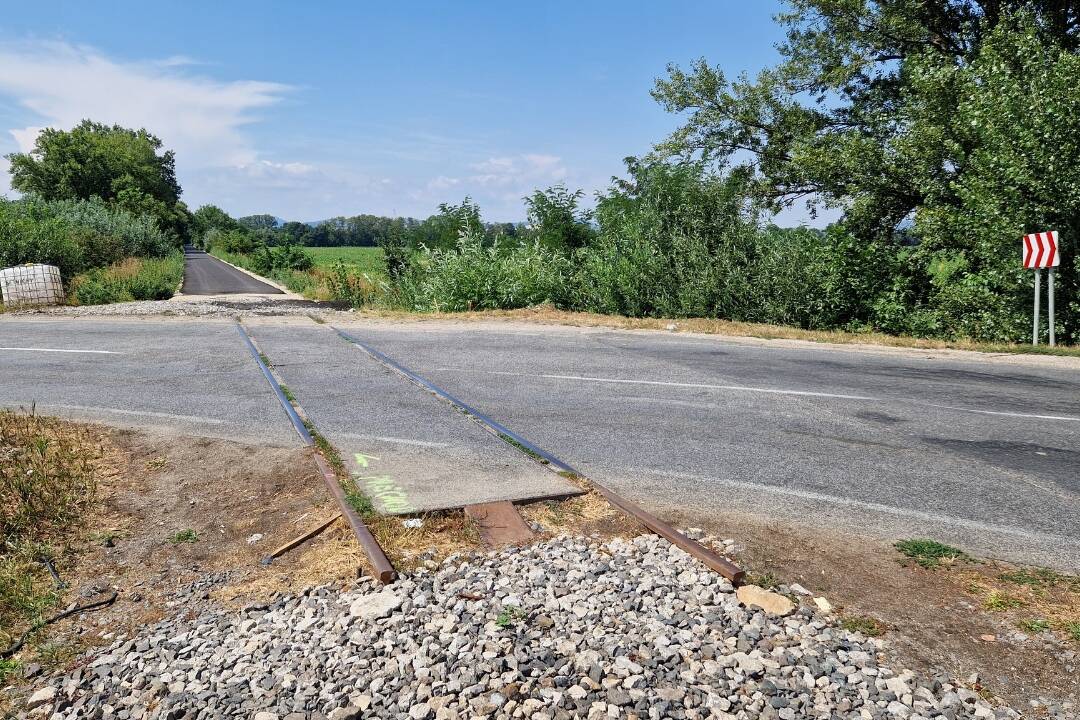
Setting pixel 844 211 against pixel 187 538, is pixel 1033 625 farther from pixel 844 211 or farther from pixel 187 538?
pixel 844 211


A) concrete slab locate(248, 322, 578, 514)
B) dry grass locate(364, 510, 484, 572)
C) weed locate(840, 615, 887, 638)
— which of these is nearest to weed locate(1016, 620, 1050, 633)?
weed locate(840, 615, 887, 638)

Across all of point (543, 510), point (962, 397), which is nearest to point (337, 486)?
point (543, 510)

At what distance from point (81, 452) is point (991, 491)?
25.3 ft

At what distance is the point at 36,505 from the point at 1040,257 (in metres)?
15.8

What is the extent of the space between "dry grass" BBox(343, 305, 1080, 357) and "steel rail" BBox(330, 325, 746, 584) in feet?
23.4

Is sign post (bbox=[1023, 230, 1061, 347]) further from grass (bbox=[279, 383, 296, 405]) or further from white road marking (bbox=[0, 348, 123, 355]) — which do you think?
white road marking (bbox=[0, 348, 123, 355])

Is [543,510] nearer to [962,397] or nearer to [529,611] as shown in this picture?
[529,611]

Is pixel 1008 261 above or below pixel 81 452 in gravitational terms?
above

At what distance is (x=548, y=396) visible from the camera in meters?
8.48

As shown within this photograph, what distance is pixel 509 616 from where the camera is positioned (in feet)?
11.3

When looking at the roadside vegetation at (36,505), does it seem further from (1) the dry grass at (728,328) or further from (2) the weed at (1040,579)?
(1) the dry grass at (728,328)

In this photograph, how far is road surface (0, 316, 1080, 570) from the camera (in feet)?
16.9

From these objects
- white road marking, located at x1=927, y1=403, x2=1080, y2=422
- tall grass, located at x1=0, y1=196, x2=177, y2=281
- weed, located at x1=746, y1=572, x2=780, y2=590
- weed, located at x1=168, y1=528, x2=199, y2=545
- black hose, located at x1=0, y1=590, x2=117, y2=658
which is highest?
tall grass, located at x1=0, y1=196, x2=177, y2=281

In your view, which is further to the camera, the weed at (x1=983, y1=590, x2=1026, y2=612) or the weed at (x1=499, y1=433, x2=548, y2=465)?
the weed at (x1=499, y1=433, x2=548, y2=465)
